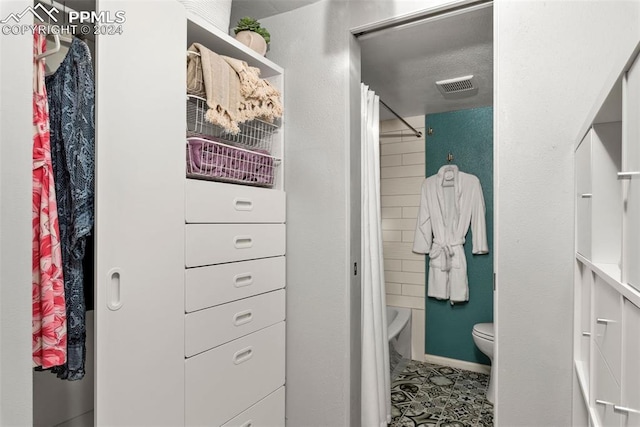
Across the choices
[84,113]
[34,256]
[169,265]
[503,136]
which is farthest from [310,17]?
[34,256]

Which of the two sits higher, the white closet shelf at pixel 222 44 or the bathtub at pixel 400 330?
the white closet shelf at pixel 222 44

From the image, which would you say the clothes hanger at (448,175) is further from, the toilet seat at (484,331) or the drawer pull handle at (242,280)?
the drawer pull handle at (242,280)

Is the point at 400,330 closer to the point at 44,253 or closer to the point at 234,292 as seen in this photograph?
the point at 234,292

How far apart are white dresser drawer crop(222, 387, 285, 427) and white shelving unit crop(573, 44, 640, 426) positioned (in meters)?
1.37

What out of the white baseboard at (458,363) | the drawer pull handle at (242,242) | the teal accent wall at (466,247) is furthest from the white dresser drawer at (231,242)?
the white baseboard at (458,363)

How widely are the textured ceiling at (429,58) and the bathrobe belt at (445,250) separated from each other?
123cm

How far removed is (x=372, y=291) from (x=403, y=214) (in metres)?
1.65

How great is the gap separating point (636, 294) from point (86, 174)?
1456 mm

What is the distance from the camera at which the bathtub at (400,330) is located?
335 centimetres

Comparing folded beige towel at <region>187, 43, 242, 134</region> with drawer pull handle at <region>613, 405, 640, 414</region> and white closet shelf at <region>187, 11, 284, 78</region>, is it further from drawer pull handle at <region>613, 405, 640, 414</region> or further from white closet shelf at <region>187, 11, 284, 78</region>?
drawer pull handle at <region>613, 405, 640, 414</region>

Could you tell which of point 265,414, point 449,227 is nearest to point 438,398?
point 449,227

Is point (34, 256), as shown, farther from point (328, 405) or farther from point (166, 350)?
point (328, 405)

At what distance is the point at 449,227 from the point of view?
11.5ft

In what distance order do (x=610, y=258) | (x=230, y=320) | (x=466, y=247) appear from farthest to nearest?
(x=466, y=247), (x=230, y=320), (x=610, y=258)
